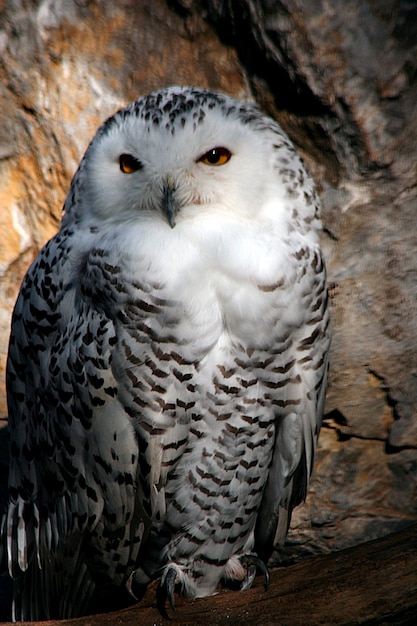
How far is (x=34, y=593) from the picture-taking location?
2.18m

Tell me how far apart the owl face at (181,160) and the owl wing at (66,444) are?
20 centimetres

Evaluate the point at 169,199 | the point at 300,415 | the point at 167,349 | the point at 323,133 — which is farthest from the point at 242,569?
the point at 323,133

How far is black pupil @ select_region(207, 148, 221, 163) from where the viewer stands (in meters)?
1.78

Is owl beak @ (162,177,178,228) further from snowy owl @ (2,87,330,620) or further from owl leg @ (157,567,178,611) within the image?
owl leg @ (157,567,178,611)

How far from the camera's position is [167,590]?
6.61 ft

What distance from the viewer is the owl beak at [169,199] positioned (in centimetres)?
175

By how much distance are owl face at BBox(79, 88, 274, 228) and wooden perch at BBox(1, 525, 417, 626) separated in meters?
0.87

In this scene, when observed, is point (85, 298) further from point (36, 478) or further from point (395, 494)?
point (395, 494)

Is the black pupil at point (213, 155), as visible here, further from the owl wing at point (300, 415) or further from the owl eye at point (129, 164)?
the owl wing at point (300, 415)

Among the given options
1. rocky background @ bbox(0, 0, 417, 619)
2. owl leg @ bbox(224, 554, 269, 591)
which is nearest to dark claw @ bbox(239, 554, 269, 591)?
owl leg @ bbox(224, 554, 269, 591)

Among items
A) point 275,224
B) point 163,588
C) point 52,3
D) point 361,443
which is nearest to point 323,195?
point 275,224

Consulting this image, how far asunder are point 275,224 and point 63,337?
24.7 inches

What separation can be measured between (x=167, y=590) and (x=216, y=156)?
3.86ft

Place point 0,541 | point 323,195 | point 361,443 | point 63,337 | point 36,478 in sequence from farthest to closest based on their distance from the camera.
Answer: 1. point 361,443
2. point 323,195
3. point 0,541
4. point 36,478
5. point 63,337
